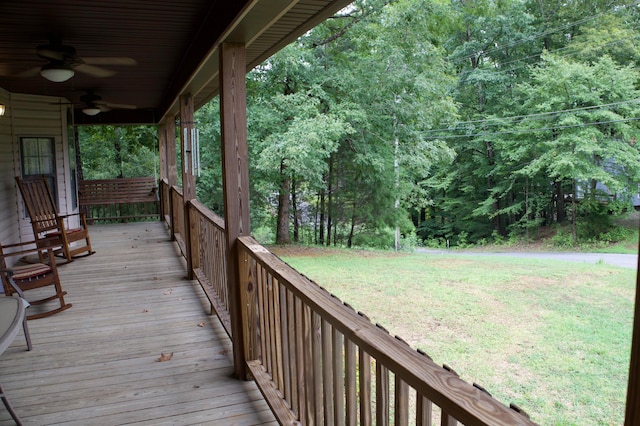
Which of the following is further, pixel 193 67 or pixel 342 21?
pixel 342 21

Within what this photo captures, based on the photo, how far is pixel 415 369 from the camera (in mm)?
1103

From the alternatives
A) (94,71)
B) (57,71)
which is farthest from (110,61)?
(57,71)

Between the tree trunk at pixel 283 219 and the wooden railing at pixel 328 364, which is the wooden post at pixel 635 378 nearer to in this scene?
the wooden railing at pixel 328 364

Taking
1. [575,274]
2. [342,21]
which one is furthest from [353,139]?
[575,274]

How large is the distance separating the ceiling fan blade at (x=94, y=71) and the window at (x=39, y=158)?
2269 millimetres

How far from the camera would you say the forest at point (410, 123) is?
35.9ft

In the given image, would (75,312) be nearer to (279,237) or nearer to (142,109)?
(142,109)

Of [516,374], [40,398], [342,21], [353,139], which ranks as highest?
[342,21]

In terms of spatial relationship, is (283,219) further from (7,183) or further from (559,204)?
(7,183)

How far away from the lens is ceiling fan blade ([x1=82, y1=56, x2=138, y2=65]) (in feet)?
15.7

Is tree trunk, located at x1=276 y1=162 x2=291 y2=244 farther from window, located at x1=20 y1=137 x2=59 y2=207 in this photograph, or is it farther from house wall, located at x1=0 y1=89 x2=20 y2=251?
house wall, located at x1=0 y1=89 x2=20 y2=251

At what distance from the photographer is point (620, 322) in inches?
323

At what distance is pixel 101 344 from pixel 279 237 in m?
11.3

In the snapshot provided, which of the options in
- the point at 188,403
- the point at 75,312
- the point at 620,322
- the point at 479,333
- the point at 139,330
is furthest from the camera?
the point at 620,322
